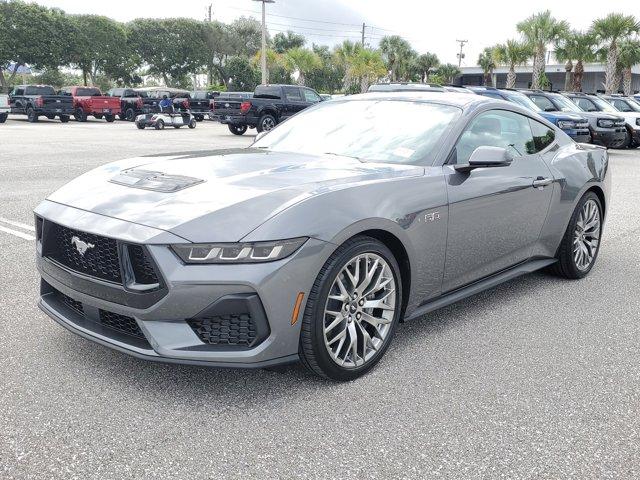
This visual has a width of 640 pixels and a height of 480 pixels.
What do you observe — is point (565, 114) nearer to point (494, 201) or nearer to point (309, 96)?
point (309, 96)

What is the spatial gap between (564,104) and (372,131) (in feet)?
51.1

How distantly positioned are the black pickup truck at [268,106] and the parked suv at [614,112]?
357 inches

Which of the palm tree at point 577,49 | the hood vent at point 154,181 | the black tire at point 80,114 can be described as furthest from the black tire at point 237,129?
the palm tree at point 577,49

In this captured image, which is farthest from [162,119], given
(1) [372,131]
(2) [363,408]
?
(2) [363,408]

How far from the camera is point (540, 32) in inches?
1687

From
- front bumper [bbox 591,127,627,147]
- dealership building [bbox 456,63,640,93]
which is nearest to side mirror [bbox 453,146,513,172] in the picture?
front bumper [bbox 591,127,627,147]

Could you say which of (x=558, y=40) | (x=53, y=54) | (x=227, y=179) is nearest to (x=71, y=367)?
(x=227, y=179)

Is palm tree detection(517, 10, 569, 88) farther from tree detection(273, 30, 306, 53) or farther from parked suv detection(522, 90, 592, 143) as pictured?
tree detection(273, 30, 306, 53)

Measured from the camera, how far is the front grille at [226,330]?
294cm

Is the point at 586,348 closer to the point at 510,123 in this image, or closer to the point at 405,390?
the point at 405,390

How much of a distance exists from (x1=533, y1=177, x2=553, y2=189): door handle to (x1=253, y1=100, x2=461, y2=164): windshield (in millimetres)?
853

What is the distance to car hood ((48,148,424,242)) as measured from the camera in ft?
9.64

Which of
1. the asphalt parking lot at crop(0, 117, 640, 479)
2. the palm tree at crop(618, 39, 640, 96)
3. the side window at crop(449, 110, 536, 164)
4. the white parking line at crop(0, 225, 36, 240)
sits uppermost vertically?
the palm tree at crop(618, 39, 640, 96)

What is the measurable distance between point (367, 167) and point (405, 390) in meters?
1.29
